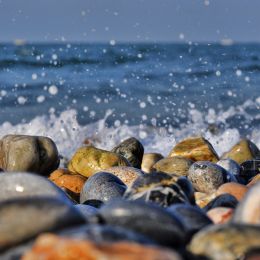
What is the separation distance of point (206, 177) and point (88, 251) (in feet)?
8.48

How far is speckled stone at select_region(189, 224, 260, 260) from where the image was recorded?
2.22 m

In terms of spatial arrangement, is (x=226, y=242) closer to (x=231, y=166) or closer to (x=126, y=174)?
(x=126, y=174)

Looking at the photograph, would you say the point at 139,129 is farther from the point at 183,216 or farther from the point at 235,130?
the point at 183,216

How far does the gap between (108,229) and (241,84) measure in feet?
38.5

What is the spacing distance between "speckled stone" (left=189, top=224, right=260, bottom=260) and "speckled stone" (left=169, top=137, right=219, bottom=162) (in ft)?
10.7

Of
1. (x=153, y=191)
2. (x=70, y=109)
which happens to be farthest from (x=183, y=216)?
(x=70, y=109)

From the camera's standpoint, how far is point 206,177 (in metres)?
4.36

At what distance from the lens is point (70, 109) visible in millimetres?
11922

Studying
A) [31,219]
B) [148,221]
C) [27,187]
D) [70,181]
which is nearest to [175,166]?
[70,181]

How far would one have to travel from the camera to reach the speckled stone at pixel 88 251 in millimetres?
1827

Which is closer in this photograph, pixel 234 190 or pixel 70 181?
Result: pixel 234 190

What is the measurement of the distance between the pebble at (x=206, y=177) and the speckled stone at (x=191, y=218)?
1574 millimetres

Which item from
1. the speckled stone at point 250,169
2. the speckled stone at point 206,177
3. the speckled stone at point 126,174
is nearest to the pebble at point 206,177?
the speckled stone at point 206,177

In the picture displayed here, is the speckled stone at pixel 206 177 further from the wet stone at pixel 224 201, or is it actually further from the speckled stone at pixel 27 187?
the speckled stone at pixel 27 187
